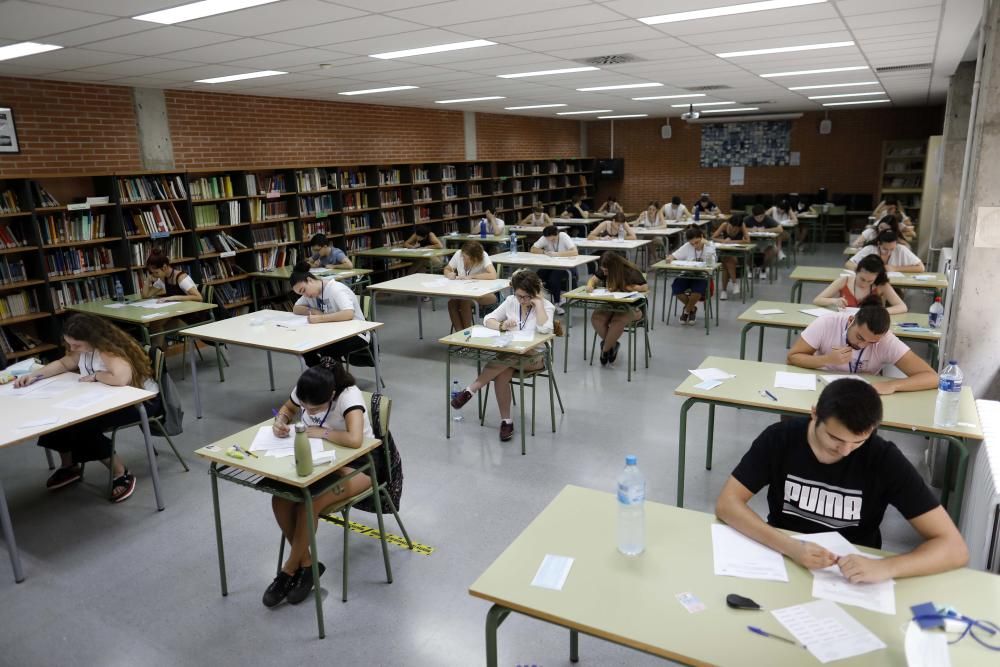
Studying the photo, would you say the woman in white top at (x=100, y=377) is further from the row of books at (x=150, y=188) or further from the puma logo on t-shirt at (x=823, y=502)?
the puma logo on t-shirt at (x=823, y=502)

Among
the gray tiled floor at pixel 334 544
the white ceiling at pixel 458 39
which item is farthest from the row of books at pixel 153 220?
Answer: the gray tiled floor at pixel 334 544

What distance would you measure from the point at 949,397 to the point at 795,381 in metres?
0.81

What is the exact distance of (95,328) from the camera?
4.21m

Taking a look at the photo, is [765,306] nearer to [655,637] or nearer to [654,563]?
[654,563]

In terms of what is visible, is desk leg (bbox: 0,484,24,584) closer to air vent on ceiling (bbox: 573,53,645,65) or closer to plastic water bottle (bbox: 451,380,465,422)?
plastic water bottle (bbox: 451,380,465,422)

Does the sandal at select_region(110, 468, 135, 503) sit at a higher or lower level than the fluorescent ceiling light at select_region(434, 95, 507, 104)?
lower

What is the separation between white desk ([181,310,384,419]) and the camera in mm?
5035

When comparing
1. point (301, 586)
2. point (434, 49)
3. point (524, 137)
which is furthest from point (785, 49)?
point (524, 137)

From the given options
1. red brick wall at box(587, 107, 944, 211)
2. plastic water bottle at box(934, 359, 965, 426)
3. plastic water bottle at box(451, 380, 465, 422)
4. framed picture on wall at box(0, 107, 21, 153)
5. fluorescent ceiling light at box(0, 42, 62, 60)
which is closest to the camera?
plastic water bottle at box(934, 359, 965, 426)

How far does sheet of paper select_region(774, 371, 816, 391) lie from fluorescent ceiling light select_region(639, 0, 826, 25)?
251 centimetres

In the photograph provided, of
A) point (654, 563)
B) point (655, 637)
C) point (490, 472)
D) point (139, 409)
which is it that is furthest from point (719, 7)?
point (139, 409)

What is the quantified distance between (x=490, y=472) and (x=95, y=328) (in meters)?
2.79

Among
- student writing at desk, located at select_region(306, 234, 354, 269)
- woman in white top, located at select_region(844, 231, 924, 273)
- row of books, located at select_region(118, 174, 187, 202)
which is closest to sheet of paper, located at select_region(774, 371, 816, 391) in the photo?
woman in white top, located at select_region(844, 231, 924, 273)

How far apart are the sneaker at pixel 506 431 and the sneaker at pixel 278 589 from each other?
212 cm
